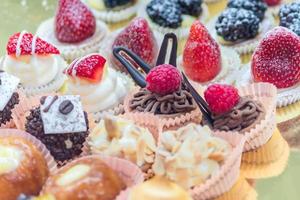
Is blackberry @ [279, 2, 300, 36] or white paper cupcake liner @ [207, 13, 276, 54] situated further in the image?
white paper cupcake liner @ [207, 13, 276, 54]

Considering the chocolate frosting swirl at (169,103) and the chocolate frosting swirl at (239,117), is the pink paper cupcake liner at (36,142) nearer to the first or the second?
the chocolate frosting swirl at (169,103)

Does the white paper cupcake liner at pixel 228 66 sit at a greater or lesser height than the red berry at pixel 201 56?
lesser

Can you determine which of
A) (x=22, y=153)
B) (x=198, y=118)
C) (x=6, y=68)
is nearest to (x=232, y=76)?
(x=198, y=118)

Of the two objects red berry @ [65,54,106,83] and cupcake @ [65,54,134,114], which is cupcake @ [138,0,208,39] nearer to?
cupcake @ [65,54,134,114]

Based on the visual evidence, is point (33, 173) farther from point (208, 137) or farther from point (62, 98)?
point (208, 137)

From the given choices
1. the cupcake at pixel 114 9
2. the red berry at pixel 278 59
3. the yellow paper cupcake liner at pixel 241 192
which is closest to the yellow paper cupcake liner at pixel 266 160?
the yellow paper cupcake liner at pixel 241 192

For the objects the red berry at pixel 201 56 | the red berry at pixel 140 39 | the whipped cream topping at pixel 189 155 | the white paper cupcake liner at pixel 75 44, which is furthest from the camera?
the white paper cupcake liner at pixel 75 44

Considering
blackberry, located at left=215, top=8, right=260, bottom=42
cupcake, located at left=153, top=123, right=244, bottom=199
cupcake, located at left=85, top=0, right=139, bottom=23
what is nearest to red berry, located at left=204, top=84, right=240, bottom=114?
cupcake, located at left=153, top=123, right=244, bottom=199
